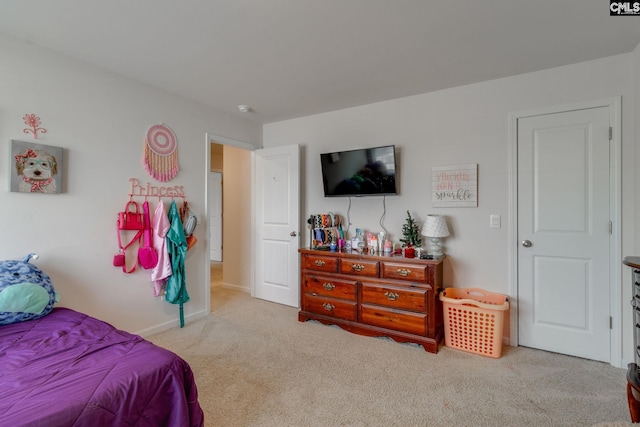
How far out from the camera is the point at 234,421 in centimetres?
173

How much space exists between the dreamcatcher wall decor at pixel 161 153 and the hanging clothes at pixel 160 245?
1.04 ft

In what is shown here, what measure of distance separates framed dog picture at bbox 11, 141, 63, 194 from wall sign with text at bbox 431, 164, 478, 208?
328 centimetres

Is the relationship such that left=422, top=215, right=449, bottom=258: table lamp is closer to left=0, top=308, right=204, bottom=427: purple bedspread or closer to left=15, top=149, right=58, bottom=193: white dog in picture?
left=0, top=308, right=204, bottom=427: purple bedspread

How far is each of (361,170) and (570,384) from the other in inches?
95.7

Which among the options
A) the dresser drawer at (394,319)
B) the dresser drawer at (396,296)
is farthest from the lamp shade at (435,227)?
the dresser drawer at (394,319)

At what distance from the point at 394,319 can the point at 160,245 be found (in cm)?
237

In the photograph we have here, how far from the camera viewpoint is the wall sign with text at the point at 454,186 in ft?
9.27

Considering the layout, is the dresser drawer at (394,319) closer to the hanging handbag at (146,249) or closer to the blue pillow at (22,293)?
the hanging handbag at (146,249)

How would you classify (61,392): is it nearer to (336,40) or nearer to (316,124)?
(336,40)

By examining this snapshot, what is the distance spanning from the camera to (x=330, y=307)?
10.1 ft

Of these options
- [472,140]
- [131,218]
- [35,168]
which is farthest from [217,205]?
[472,140]

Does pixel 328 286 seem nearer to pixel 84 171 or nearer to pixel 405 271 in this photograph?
pixel 405 271

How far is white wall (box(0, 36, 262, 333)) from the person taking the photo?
2.09 metres

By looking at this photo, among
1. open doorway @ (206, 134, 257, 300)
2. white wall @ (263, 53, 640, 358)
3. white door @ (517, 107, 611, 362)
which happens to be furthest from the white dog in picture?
white door @ (517, 107, 611, 362)
